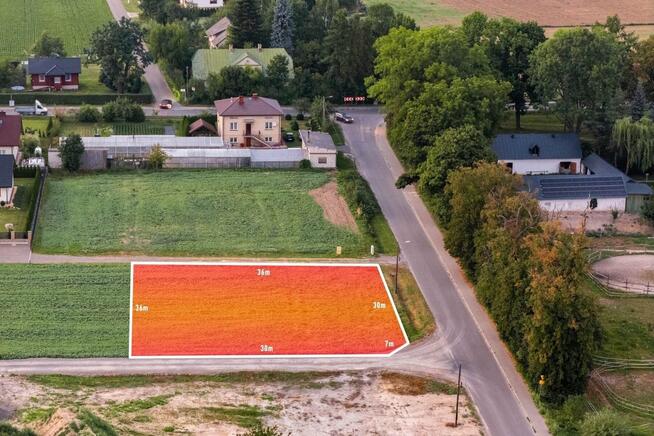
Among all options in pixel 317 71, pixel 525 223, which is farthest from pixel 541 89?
pixel 525 223

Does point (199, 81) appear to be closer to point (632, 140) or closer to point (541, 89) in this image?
point (541, 89)

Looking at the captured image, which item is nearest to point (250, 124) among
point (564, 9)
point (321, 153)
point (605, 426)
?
point (321, 153)

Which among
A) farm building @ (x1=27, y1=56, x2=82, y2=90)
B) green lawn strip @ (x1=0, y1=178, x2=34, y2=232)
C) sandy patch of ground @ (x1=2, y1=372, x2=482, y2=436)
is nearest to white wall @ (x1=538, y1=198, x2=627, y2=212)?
sandy patch of ground @ (x1=2, y1=372, x2=482, y2=436)

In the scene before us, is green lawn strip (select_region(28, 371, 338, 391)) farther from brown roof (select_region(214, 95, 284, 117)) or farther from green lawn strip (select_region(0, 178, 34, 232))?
brown roof (select_region(214, 95, 284, 117))

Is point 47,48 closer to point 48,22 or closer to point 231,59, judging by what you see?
point 231,59

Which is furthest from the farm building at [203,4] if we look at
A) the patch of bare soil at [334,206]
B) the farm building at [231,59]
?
the patch of bare soil at [334,206]

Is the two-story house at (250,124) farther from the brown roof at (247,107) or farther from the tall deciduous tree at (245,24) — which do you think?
the tall deciduous tree at (245,24)
